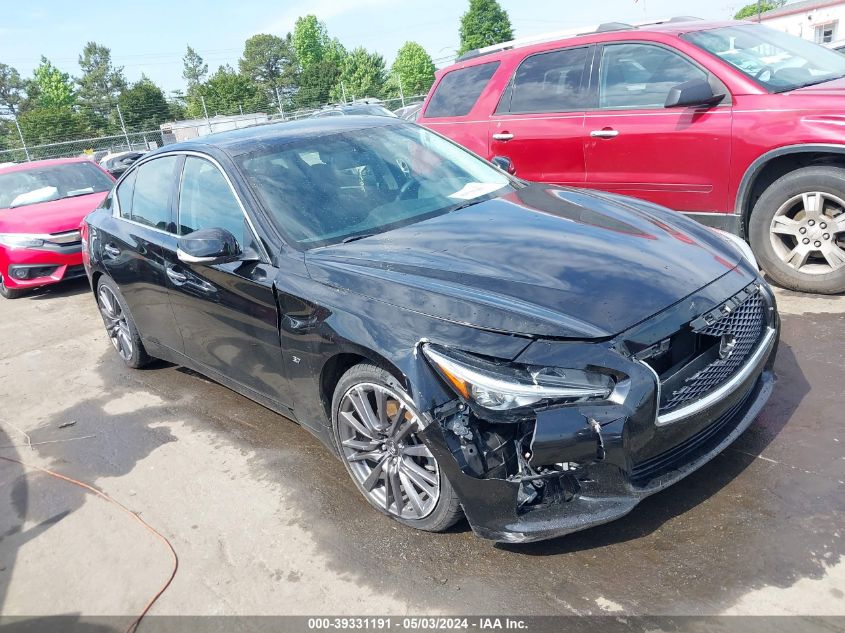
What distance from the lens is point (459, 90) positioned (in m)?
6.68

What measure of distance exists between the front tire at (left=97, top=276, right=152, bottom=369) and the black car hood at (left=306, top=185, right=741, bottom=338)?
2.50 meters

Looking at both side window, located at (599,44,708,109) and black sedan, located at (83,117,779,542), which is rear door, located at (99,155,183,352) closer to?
black sedan, located at (83,117,779,542)

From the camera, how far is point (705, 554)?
2.58m

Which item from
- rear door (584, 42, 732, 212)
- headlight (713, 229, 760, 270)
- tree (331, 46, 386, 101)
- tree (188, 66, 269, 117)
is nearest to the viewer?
headlight (713, 229, 760, 270)

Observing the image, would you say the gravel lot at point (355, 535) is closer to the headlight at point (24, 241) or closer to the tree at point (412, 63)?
the headlight at point (24, 241)

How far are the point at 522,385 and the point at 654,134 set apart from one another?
3480 millimetres

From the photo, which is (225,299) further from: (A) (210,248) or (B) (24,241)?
(B) (24,241)

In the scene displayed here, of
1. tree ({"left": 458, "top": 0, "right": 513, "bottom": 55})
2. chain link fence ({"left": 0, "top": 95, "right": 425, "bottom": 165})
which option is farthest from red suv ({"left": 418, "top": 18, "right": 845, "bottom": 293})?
tree ({"left": 458, "top": 0, "right": 513, "bottom": 55})

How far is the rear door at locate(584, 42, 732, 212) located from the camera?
4930mm

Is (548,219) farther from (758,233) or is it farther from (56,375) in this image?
(56,375)

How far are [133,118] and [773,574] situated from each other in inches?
1982

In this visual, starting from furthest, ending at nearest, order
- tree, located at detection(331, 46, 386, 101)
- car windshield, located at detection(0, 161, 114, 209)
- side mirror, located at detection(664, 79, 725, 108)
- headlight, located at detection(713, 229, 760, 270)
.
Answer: tree, located at detection(331, 46, 386, 101) → car windshield, located at detection(0, 161, 114, 209) → side mirror, located at detection(664, 79, 725, 108) → headlight, located at detection(713, 229, 760, 270)

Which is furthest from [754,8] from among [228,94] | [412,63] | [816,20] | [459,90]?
[459,90]

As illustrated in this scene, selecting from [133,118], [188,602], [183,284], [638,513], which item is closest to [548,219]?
[638,513]
